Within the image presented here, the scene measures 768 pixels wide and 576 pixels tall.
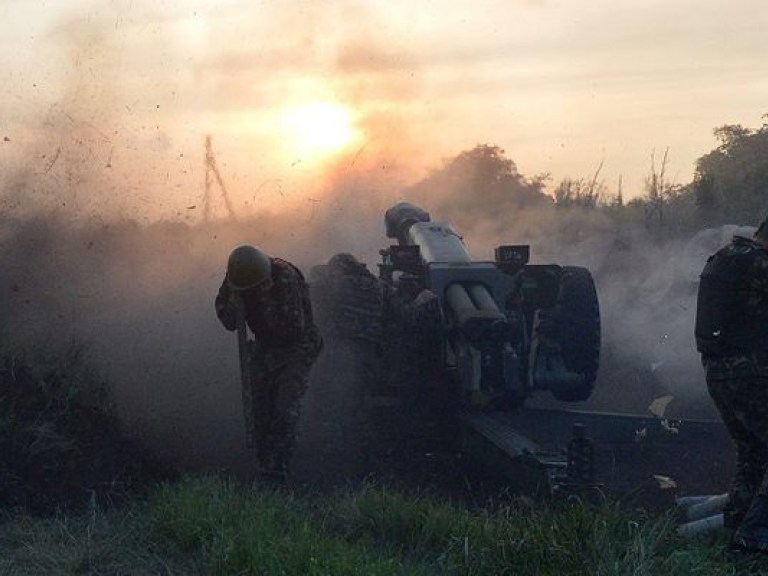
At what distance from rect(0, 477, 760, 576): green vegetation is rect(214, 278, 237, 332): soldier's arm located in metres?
1.25

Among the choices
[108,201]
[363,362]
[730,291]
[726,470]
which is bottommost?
[726,470]

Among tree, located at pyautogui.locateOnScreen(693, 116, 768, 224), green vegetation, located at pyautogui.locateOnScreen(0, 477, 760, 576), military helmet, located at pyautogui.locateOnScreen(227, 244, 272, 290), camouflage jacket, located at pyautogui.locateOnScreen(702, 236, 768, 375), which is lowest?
green vegetation, located at pyautogui.locateOnScreen(0, 477, 760, 576)

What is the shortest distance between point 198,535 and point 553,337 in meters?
5.05

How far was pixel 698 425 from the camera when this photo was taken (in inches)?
409

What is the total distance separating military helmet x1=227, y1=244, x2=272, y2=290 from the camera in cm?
822

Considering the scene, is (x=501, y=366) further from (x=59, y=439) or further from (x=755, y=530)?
(x=755, y=530)

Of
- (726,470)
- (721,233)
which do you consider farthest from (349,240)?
(726,470)

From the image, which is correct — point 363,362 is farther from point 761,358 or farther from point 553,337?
point 761,358

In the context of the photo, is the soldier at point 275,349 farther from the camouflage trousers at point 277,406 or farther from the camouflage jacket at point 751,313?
the camouflage jacket at point 751,313

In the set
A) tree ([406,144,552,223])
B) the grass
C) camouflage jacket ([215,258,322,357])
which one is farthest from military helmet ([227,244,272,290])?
tree ([406,144,552,223])

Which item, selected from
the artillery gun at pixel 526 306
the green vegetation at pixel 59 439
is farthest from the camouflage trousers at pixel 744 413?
the artillery gun at pixel 526 306

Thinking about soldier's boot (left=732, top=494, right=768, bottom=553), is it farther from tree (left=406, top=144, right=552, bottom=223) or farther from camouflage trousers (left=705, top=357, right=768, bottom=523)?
tree (left=406, top=144, right=552, bottom=223)

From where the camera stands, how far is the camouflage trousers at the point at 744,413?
254 inches

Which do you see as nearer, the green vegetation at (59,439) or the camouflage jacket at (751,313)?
the camouflage jacket at (751,313)
